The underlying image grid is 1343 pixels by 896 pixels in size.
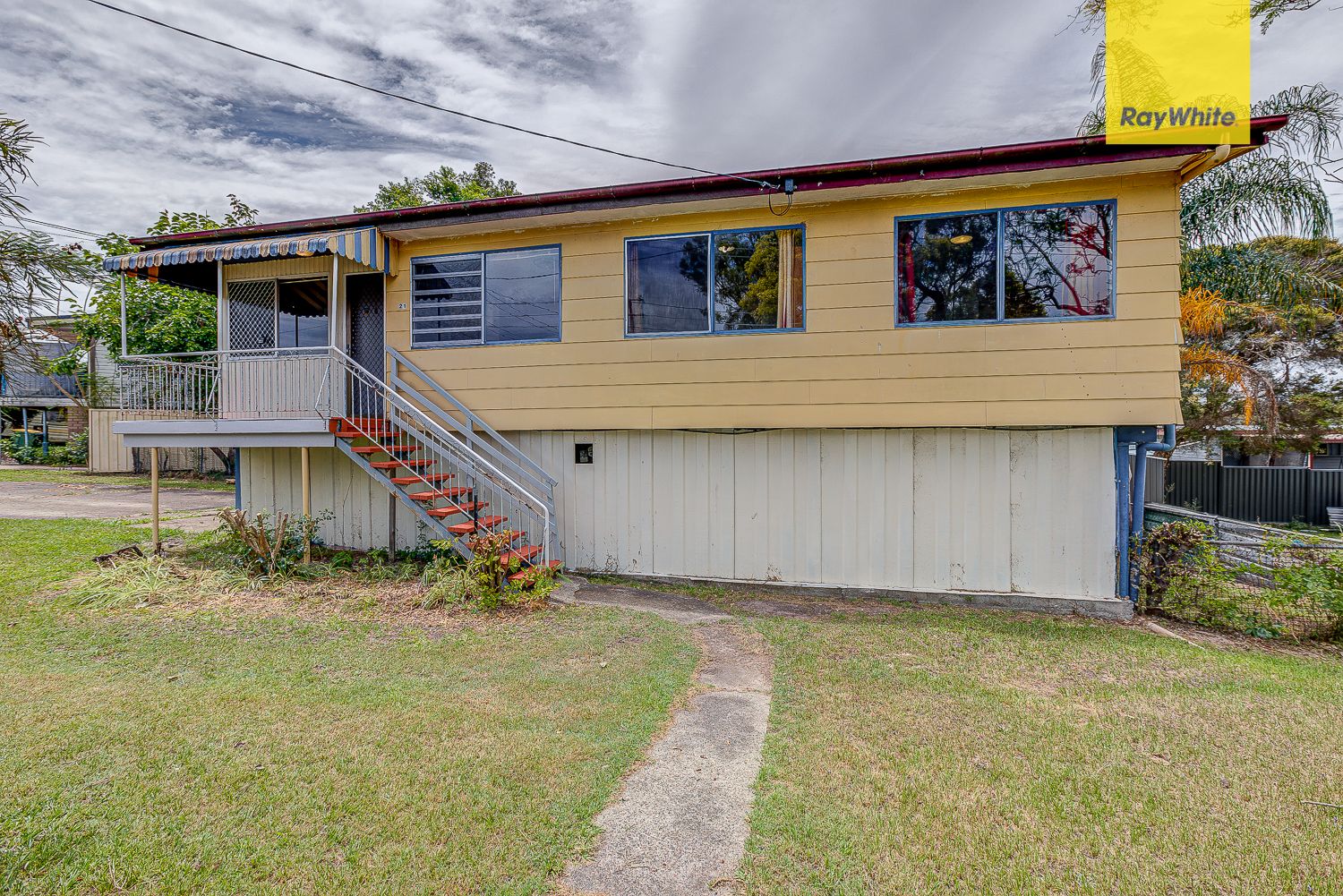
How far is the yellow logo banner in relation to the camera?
5.86 m

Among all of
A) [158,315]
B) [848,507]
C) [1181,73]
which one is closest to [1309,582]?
[848,507]

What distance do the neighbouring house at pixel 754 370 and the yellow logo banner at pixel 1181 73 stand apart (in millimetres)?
301

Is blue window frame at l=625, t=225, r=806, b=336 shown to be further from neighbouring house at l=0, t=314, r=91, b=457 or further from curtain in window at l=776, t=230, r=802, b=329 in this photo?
A: neighbouring house at l=0, t=314, r=91, b=457

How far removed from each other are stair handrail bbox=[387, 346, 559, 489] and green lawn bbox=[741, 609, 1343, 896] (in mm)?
3915

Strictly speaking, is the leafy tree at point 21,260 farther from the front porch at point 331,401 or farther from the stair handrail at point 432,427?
the stair handrail at point 432,427

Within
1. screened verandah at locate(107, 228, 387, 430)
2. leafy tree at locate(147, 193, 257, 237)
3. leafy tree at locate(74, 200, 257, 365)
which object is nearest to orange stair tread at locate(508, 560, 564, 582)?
screened verandah at locate(107, 228, 387, 430)

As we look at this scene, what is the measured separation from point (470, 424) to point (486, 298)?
160cm

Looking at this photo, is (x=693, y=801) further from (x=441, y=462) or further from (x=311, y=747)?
(x=441, y=462)

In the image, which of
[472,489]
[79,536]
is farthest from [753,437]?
[79,536]

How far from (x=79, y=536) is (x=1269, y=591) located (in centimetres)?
1459

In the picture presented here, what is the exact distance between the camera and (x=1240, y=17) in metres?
6.62

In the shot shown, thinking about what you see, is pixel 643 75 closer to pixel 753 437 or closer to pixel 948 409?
pixel 753 437

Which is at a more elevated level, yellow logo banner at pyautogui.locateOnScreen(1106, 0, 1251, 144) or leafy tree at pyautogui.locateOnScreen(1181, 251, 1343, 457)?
yellow logo banner at pyautogui.locateOnScreen(1106, 0, 1251, 144)

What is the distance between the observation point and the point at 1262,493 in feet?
47.8
